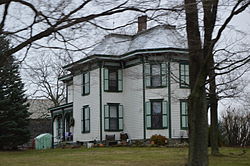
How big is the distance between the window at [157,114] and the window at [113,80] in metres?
3.02

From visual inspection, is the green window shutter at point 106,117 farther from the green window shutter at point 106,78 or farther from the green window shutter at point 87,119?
the green window shutter at point 87,119

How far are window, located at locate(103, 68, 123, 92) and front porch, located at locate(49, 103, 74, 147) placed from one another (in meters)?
5.67

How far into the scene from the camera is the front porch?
4009 centimetres

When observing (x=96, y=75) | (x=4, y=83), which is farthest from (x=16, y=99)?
(x=96, y=75)

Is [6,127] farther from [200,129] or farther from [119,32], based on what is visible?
[119,32]

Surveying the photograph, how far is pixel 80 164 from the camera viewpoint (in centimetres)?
1855

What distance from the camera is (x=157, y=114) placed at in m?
32.7

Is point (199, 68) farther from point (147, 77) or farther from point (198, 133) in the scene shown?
point (147, 77)

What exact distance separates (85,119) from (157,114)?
634cm

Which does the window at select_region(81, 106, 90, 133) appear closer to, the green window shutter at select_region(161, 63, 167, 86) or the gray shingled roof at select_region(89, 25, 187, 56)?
the green window shutter at select_region(161, 63, 167, 86)

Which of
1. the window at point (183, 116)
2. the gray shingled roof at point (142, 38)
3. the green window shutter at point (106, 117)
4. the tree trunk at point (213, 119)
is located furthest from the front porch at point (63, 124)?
the gray shingled roof at point (142, 38)

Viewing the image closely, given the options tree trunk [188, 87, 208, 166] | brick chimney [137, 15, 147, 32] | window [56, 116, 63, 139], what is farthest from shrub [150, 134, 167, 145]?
brick chimney [137, 15, 147, 32]

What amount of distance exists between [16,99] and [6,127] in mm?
2354

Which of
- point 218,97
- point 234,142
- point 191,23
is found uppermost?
point 191,23
